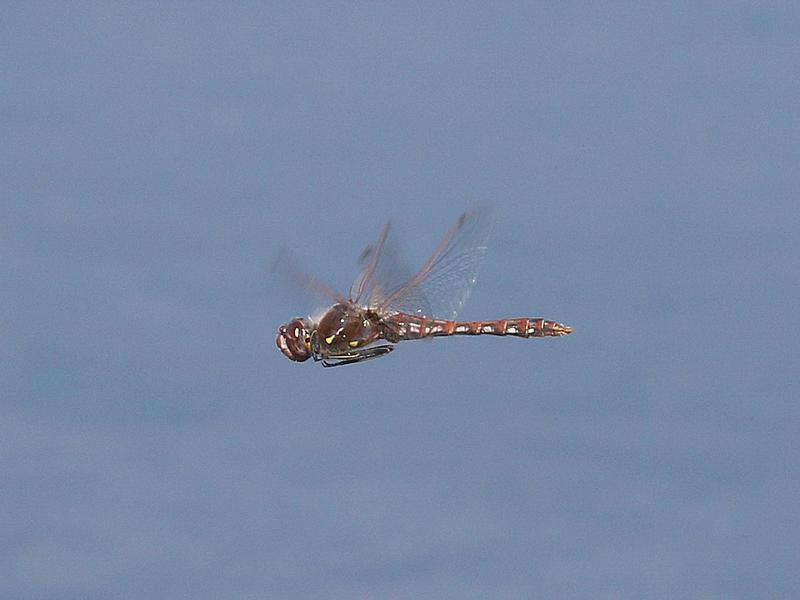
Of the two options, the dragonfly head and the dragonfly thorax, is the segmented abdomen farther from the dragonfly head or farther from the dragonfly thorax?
the dragonfly head

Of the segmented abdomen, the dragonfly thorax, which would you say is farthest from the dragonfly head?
the segmented abdomen

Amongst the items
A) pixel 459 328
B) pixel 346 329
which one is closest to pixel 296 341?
pixel 346 329

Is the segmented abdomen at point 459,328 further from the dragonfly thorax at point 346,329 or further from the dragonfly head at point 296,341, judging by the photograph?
Result: the dragonfly head at point 296,341

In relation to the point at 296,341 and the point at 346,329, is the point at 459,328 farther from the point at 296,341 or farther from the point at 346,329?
the point at 296,341

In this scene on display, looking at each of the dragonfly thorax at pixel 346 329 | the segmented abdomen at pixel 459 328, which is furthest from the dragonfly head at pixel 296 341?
the segmented abdomen at pixel 459 328

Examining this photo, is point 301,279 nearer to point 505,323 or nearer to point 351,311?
point 351,311
